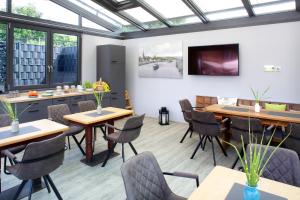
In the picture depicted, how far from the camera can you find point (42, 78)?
5246mm

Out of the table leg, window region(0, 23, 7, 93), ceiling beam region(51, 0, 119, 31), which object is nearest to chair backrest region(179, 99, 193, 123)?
the table leg

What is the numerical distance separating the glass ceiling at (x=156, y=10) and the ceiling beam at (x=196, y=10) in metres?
0.04

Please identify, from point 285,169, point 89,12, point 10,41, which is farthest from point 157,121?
point 285,169

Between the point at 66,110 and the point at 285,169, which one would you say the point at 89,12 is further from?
the point at 285,169

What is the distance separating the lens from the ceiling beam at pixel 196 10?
456 cm

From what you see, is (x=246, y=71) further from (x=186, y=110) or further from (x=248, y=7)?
(x=186, y=110)

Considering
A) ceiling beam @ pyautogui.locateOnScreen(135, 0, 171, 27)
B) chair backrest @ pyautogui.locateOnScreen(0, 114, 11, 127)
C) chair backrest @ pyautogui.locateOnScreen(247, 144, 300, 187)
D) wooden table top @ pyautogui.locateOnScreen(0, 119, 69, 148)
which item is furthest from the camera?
ceiling beam @ pyautogui.locateOnScreen(135, 0, 171, 27)

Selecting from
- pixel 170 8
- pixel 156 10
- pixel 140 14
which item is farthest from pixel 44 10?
pixel 170 8

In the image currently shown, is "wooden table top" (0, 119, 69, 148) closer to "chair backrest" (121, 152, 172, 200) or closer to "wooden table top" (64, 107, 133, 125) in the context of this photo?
"wooden table top" (64, 107, 133, 125)

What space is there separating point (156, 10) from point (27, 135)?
4022mm

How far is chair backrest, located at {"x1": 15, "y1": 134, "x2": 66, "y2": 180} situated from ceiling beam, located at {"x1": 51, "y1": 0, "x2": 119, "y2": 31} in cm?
419

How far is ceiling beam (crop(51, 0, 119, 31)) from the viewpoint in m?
5.37

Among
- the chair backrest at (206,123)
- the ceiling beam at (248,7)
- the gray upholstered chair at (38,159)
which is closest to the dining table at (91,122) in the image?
the gray upholstered chair at (38,159)

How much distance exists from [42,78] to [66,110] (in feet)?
5.85
